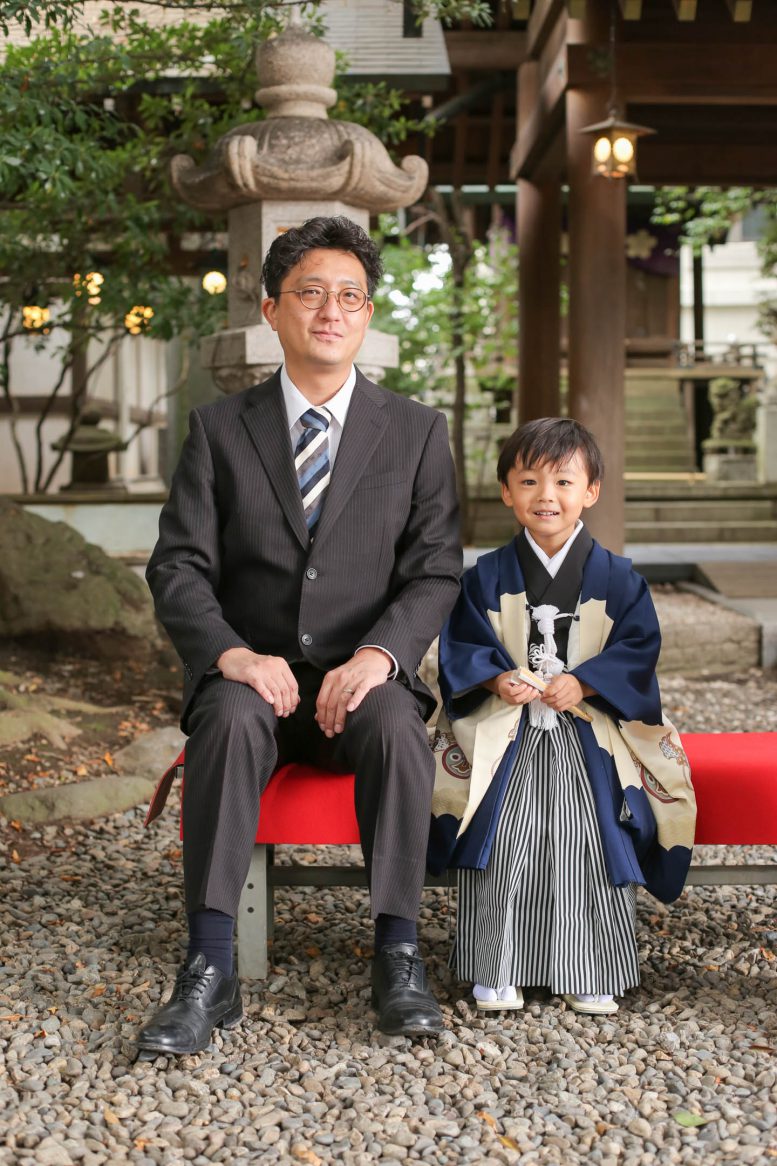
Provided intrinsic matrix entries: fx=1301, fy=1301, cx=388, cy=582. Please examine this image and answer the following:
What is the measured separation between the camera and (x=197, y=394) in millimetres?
13148

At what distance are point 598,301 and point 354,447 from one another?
481 cm

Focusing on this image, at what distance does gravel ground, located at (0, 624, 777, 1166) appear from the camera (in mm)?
2113

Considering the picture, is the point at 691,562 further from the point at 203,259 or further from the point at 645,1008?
the point at 645,1008

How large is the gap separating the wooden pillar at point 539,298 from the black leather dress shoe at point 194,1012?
7083 mm

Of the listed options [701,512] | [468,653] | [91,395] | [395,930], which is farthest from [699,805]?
[91,395]

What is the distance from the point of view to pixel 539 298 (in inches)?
363

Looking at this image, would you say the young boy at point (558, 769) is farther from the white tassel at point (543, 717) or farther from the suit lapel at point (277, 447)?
the suit lapel at point (277, 447)

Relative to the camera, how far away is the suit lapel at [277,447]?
9.21ft

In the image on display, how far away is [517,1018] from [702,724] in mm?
3084

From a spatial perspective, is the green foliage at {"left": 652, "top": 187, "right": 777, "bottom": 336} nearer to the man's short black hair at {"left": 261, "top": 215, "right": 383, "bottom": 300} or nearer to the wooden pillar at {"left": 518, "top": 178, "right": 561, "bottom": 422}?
the wooden pillar at {"left": 518, "top": 178, "right": 561, "bottom": 422}

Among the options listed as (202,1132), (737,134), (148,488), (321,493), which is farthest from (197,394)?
(202,1132)

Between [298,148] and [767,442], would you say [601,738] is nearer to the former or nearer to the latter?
[298,148]

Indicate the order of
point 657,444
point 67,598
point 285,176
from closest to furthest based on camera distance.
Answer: point 285,176 < point 67,598 < point 657,444

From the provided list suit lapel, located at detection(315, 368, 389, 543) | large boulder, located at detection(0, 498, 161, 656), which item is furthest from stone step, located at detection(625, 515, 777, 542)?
suit lapel, located at detection(315, 368, 389, 543)
